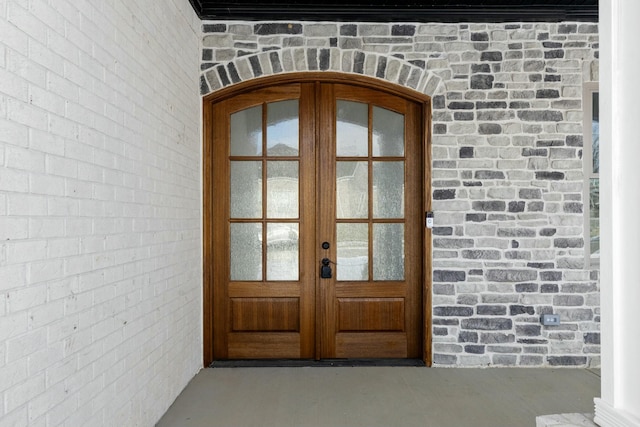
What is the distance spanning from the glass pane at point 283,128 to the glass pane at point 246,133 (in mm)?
100

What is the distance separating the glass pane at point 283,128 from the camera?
15.9 ft

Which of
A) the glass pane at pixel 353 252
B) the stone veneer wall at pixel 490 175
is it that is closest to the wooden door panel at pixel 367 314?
the glass pane at pixel 353 252

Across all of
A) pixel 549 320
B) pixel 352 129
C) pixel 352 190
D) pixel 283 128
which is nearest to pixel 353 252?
pixel 352 190

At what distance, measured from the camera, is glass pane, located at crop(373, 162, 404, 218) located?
4.86 metres

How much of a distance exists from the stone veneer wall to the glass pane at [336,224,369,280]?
2.04ft

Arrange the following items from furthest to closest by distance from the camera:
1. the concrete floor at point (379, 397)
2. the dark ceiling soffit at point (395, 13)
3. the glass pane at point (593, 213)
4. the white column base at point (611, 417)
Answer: the glass pane at point (593, 213)
the dark ceiling soffit at point (395, 13)
the concrete floor at point (379, 397)
the white column base at point (611, 417)

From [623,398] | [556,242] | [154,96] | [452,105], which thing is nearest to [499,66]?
[452,105]

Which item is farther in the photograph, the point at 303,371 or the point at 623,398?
the point at 303,371

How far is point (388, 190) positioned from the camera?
4.87 meters

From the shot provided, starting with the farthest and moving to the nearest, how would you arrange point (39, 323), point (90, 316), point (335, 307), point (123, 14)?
point (335, 307)
point (123, 14)
point (90, 316)
point (39, 323)

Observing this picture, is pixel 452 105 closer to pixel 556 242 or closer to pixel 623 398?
pixel 556 242

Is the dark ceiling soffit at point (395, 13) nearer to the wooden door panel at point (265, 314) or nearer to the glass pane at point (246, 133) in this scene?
the glass pane at point (246, 133)

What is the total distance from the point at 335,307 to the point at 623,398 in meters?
3.14

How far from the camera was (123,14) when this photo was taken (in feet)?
9.66
